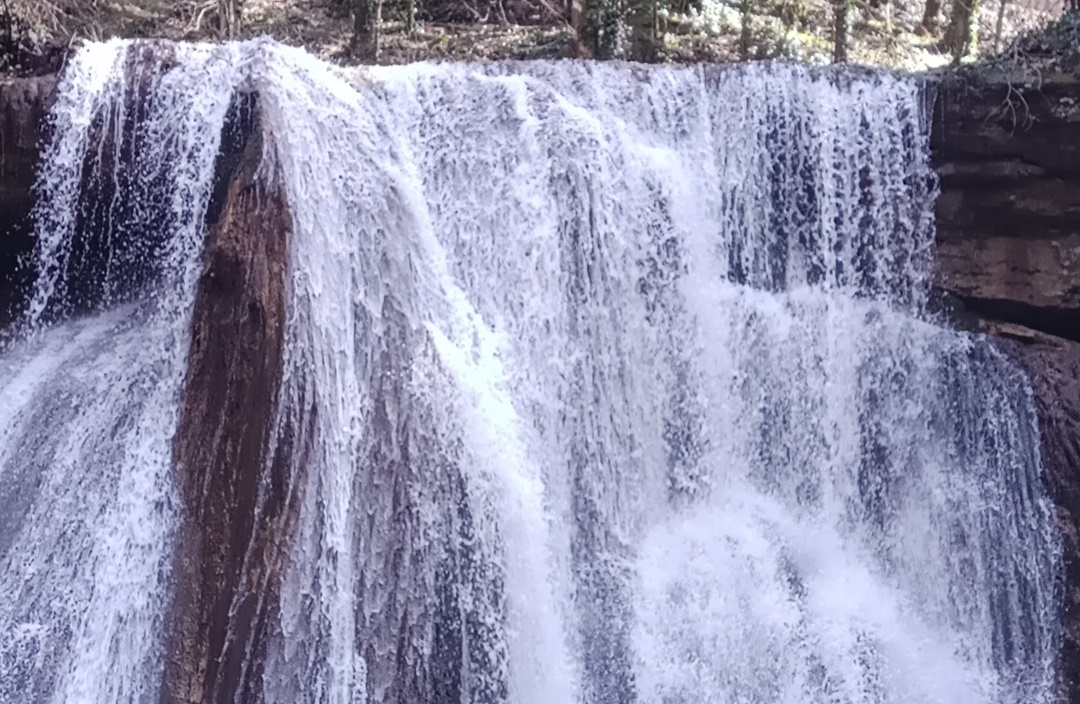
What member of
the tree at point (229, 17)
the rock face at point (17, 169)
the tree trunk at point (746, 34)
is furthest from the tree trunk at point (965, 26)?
the rock face at point (17, 169)

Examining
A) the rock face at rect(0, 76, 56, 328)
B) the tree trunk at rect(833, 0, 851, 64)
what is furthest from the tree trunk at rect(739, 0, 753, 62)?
the rock face at rect(0, 76, 56, 328)

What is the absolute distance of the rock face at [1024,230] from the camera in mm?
8445

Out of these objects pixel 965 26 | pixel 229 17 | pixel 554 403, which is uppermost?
pixel 229 17

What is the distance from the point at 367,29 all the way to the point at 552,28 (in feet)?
7.41

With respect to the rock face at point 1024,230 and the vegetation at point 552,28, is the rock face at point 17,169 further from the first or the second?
→ the rock face at point 1024,230

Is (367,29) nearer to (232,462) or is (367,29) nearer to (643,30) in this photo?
(643,30)

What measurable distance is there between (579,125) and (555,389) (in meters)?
1.96

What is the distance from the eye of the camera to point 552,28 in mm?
13086

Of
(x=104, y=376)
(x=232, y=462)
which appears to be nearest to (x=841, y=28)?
(x=104, y=376)

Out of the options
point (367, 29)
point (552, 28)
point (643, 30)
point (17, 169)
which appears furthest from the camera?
point (552, 28)

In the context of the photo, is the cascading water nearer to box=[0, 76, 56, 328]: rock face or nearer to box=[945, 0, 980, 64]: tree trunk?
box=[0, 76, 56, 328]: rock face

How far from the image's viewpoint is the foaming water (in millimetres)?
6555

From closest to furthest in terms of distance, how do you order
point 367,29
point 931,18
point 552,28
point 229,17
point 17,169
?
point 17,169
point 229,17
point 367,29
point 552,28
point 931,18

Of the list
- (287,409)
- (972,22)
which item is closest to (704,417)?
(287,409)
